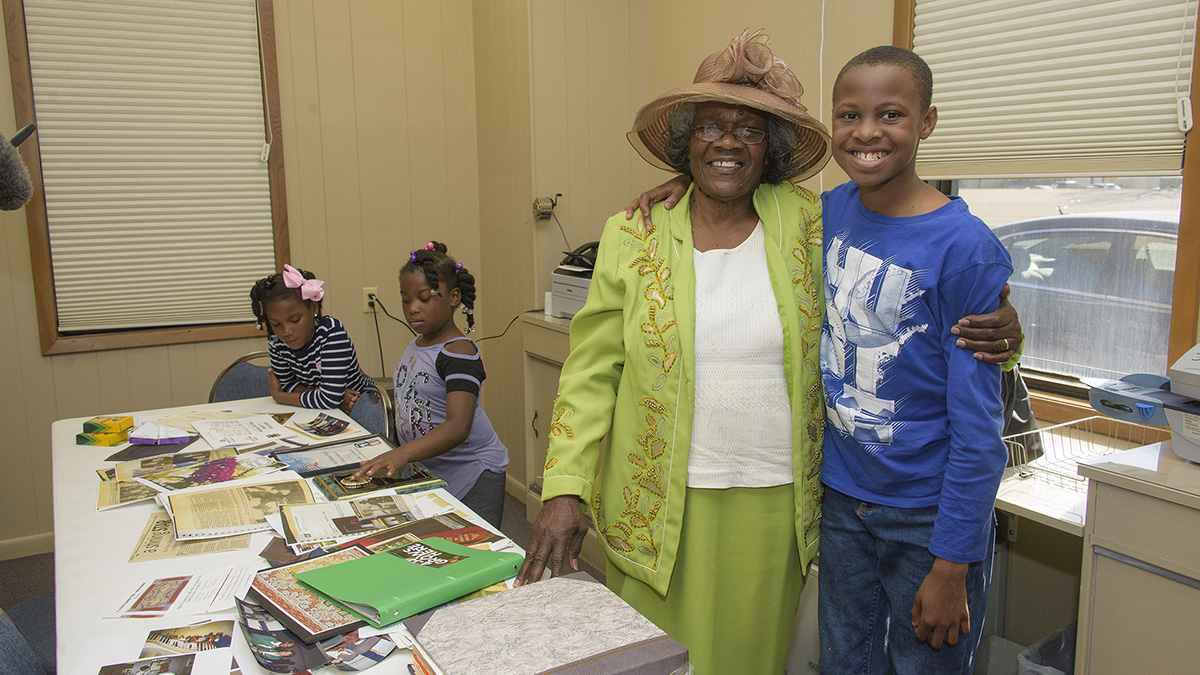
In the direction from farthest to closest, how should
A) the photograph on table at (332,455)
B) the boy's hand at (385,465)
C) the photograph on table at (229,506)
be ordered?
the photograph on table at (332,455)
the boy's hand at (385,465)
the photograph on table at (229,506)

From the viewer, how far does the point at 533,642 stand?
892 millimetres

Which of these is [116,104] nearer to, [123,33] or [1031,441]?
[123,33]

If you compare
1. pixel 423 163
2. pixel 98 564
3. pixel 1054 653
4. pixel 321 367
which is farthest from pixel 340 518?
pixel 423 163

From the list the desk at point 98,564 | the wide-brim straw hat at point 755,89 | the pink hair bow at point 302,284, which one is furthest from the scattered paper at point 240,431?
the wide-brim straw hat at point 755,89

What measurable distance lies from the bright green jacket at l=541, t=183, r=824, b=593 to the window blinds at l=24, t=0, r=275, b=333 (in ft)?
8.27

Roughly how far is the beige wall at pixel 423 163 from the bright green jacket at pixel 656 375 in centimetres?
180

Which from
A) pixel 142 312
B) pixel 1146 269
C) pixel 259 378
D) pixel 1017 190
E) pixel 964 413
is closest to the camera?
pixel 964 413

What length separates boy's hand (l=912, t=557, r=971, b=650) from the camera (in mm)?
1161

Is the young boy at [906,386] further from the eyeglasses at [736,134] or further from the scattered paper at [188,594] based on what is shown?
the scattered paper at [188,594]

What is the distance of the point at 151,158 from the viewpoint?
320 centimetres

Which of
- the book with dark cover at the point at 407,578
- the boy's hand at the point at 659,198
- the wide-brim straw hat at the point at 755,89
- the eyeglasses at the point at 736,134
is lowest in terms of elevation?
the book with dark cover at the point at 407,578

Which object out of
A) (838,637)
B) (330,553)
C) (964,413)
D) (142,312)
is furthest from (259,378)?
(964,413)

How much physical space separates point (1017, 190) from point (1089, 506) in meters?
1.10

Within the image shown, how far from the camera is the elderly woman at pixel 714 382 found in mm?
1321
